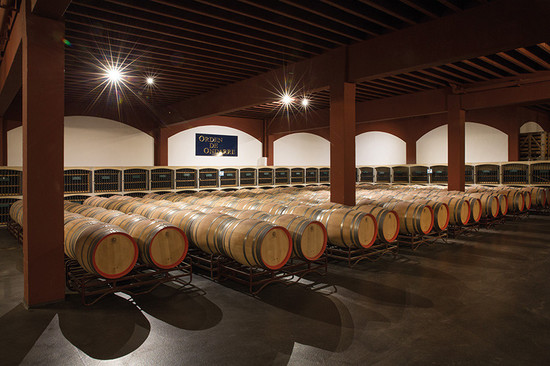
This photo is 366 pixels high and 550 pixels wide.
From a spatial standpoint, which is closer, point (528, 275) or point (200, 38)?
point (528, 275)

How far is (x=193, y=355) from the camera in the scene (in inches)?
119

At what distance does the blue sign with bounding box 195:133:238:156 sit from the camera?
15234 millimetres

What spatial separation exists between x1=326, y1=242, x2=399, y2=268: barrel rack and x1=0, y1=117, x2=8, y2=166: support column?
10086 millimetres

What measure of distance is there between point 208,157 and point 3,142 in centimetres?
689

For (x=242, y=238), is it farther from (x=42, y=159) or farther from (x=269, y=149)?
(x=269, y=149)

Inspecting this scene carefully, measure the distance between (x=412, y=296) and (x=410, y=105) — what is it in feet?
27.5

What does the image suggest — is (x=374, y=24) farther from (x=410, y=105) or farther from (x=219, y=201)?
(x=410, y=105)

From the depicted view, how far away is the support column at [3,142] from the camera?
11.0 metres

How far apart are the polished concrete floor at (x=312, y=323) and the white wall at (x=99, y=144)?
24.8 ft

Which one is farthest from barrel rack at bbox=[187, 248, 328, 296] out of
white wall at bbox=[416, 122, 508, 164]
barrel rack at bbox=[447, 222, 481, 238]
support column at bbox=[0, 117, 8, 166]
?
white wall at bbox=[416, 122, 508, 164]

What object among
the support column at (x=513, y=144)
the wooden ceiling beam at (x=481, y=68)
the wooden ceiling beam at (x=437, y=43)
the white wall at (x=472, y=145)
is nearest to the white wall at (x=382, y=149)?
the white wall at (x=472, y=145)

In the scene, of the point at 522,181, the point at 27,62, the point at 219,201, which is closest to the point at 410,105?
the point at 522,181

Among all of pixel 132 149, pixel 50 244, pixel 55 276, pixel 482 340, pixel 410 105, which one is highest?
pixel 410 105

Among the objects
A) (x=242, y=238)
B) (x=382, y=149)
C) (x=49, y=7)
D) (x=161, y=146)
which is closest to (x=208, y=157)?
(x=161, y=146)
